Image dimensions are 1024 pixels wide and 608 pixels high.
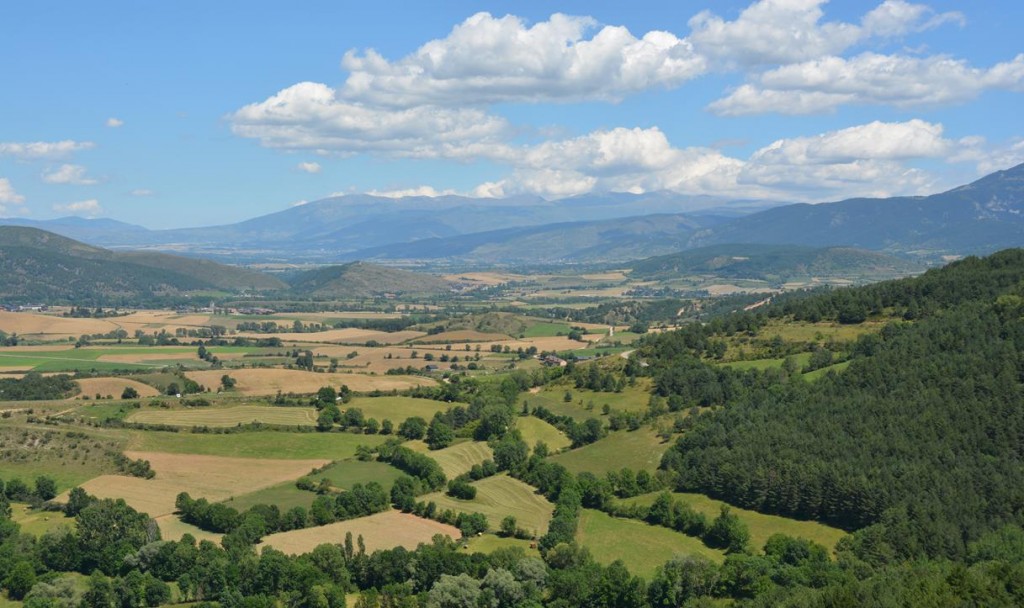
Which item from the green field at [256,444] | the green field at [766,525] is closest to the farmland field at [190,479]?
the green field at [256,444]

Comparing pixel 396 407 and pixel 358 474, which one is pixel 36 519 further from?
pixel 396 407

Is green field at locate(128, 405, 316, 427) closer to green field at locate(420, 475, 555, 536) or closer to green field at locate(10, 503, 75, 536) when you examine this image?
green field at locate(10, 503, 75, 536)

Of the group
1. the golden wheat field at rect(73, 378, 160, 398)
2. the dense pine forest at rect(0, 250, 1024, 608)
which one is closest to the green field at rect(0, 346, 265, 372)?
the golden wheat field at rect(73, 378, 160, 398)

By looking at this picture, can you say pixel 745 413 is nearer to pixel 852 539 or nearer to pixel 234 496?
pixel 852 539

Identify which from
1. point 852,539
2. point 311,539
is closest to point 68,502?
point 311,539

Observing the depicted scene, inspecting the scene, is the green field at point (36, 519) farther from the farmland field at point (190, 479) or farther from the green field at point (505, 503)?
the green field at point (505, 503)

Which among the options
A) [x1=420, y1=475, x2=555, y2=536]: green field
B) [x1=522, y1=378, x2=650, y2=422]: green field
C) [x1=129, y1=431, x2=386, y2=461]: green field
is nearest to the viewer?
[x1=420, y1=475, x2=555, y2=536]: green field
